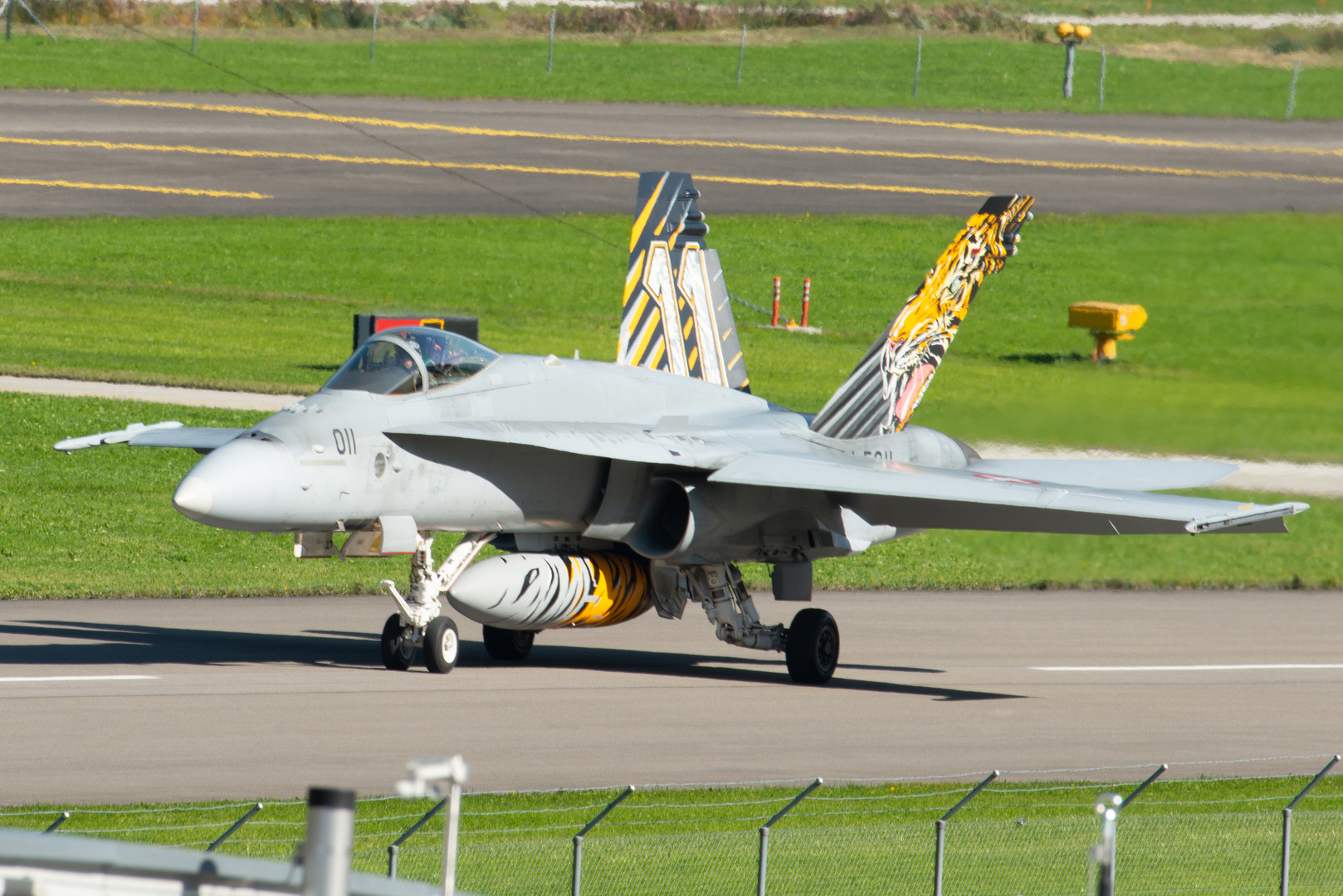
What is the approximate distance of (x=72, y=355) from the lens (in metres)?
39.7

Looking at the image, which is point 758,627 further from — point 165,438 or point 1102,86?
point 1102,86

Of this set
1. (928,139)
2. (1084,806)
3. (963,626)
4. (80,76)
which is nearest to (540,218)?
(928,139)

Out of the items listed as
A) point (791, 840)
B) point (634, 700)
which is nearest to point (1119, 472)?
point (634, 700)

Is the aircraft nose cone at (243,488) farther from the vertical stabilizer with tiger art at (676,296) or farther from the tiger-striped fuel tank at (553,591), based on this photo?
the vertical stabilizer with tiger art at (676,296)

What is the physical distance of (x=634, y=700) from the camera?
18.2m

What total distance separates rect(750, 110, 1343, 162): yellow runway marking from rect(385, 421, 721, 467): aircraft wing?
3894 centimetres

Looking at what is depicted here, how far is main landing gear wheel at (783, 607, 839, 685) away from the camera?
19.5 metres

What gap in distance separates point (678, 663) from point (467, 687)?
11.5ft

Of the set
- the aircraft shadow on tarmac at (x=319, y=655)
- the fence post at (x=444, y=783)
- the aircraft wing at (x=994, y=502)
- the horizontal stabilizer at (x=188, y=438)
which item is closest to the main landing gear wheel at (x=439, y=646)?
the aircraft shadow on tarmac at (x=319, y=655)

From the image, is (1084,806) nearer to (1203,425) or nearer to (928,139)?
(1203,425)

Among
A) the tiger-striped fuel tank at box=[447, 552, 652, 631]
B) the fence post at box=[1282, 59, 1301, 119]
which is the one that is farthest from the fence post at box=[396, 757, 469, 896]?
the fence post at box=[1282, 59, 1301, 119]

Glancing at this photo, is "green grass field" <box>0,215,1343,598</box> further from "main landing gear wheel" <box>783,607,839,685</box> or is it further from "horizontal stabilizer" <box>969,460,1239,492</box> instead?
"main landing gear wheel" <box>783,607,839,685</box>

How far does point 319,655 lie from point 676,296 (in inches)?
241

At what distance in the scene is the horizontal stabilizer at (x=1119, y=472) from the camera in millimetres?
21297
